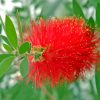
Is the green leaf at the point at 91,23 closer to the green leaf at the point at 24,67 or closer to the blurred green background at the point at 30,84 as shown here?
the green leaf at the point at 24,67

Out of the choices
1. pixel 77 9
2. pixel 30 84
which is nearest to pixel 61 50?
pixel 77 9

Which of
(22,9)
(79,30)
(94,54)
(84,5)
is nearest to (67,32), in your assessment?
(79,30)

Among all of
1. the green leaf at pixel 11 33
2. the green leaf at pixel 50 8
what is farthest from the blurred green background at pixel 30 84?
the green leaf at pixel 11 33

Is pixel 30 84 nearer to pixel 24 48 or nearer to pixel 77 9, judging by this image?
pixel 77 9

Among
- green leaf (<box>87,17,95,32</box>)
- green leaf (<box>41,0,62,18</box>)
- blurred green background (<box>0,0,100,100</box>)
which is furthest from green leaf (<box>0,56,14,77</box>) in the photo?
green leaf (<box>41,0,62,18</box>)

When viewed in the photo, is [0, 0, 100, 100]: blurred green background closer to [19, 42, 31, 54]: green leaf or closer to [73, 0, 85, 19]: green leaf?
[73, 0, 85, 19]: green leaf
